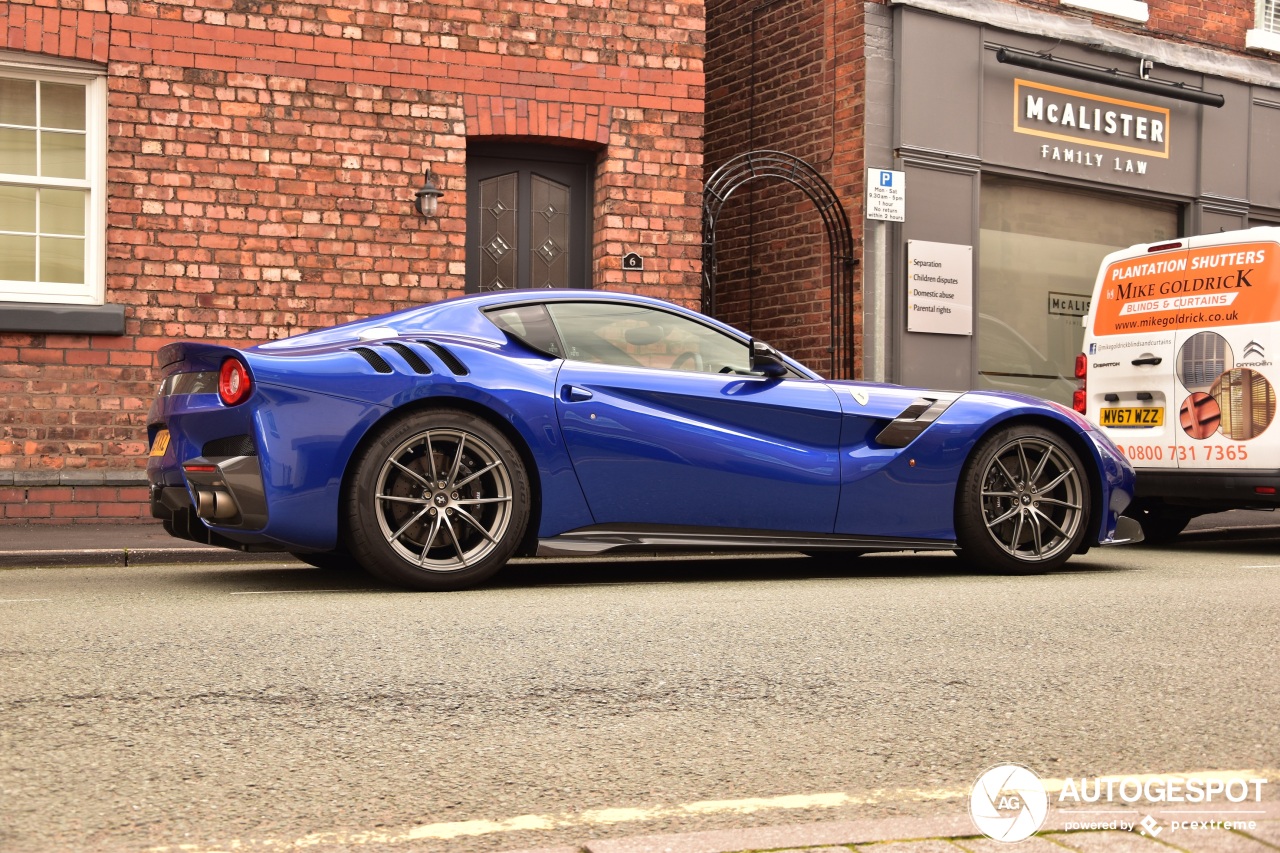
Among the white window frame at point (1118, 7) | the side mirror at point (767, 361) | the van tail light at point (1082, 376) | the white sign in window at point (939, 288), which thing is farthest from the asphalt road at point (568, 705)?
the white window frame at point (1118, 7)

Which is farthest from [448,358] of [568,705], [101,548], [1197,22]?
[1197,22]

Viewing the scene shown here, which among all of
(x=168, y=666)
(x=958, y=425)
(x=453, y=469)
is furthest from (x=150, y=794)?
(x=958, y=425)

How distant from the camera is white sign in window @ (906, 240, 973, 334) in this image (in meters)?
13.5

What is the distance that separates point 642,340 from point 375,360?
1322 mm

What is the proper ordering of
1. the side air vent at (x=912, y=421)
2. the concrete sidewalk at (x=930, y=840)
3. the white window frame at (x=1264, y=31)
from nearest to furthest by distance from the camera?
the concrete sidewalk at (x=930, y=840), the side air vent at (x=912, y=421), the white window frame at (x=1264, y=31)

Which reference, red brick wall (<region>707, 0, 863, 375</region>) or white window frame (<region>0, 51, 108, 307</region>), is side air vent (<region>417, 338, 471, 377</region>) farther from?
red brick wall (<region>707, 0, 863, 375</region>)

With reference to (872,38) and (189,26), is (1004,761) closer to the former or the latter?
(189,26)

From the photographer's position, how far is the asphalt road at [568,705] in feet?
10.1

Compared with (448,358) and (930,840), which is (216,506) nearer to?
(448,358)

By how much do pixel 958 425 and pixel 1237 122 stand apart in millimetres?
10446

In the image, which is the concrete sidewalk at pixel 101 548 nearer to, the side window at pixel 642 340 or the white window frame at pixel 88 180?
the white window frame at pixel 88 180

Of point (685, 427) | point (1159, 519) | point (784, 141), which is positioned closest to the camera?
point (685, 427)

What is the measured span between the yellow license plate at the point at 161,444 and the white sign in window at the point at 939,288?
833 cm

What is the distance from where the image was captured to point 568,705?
402 centimetres
